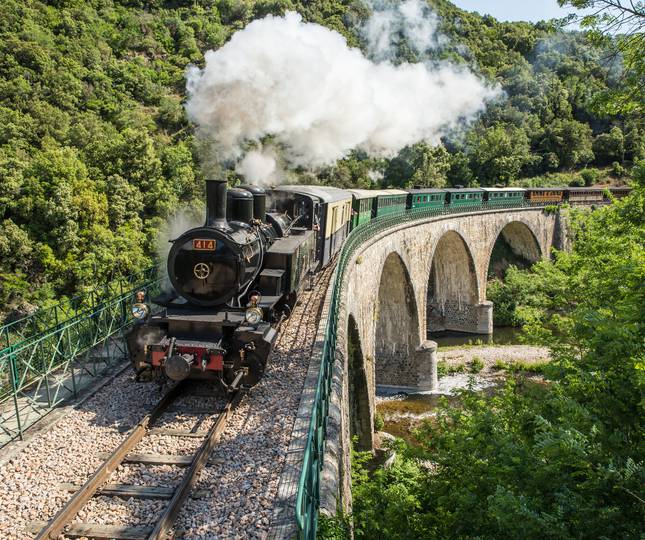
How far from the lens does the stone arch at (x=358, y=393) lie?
43.1 feet

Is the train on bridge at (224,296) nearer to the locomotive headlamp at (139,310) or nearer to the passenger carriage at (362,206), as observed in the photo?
the locomotive headlamp at (139,310)

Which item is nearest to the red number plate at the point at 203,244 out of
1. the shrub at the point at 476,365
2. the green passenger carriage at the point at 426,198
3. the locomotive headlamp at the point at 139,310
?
the locomotive headlamp at the point at 139,310

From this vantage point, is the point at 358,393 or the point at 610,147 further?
the point at 610,147

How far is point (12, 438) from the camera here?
6082mm

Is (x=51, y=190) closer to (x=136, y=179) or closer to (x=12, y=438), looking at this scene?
(x=136, y=179)

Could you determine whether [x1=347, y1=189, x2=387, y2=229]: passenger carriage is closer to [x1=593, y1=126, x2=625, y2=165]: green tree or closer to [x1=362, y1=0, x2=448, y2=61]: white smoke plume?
[x1=593, y1=126, x2=625, y2=165]: green tree

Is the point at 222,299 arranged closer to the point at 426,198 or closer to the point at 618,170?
the point at 426,198

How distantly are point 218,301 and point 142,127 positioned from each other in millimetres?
34836

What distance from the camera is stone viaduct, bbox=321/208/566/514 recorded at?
7.45 meters

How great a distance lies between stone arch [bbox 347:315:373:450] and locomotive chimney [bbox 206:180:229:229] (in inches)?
208

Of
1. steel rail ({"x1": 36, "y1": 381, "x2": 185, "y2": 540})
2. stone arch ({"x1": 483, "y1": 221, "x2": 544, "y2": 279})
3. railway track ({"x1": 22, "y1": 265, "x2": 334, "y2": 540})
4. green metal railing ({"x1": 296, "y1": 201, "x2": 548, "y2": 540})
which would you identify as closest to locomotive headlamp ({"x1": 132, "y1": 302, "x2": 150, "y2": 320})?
railway track ({"x1": 22, "y1": 265, "x2": 334, "y2": 540})

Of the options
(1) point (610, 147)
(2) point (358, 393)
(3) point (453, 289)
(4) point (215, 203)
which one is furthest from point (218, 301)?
(1) point (610, 147)

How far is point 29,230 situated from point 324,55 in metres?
17.1

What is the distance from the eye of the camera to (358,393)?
1426 cm
